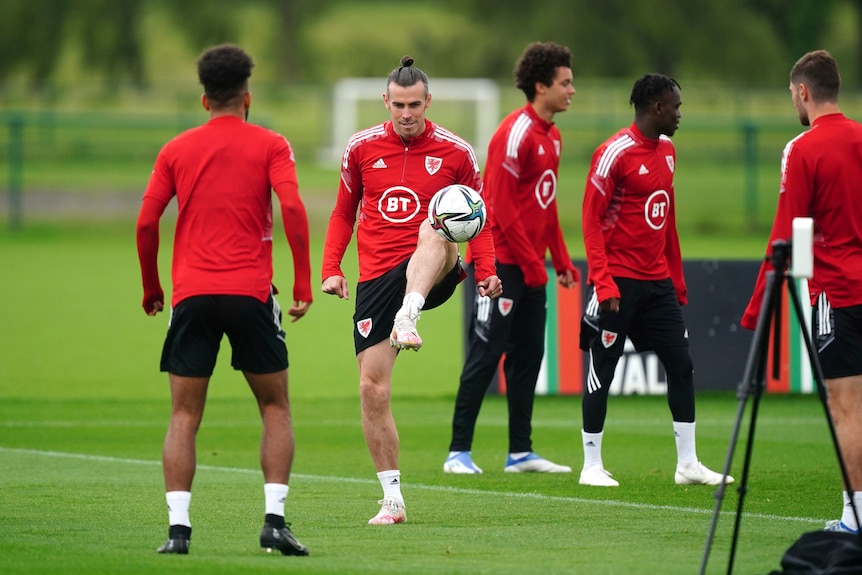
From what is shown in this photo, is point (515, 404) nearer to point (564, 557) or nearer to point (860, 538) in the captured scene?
point (564, 557)

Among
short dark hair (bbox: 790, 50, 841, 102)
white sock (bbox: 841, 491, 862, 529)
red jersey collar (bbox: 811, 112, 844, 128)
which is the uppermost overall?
short dark hair (bbox: 790, 50, 841, 102)

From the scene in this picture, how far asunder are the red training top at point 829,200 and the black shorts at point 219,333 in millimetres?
2249

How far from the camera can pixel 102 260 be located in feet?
93.5

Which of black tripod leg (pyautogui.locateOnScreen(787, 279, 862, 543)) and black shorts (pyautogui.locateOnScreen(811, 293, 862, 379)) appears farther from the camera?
black shorts (pyautogui.locateOnScreen(811, 293, 862, 379))

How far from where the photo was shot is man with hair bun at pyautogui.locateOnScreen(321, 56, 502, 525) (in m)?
7.62

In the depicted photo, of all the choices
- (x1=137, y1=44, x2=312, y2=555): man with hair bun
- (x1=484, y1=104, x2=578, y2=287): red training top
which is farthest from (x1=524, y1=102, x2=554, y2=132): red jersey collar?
(x1=137, y1=44, x2=312, y2=555): man with hair bun

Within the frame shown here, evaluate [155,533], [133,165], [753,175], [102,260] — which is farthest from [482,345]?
[133,165]

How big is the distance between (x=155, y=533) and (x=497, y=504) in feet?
6.55

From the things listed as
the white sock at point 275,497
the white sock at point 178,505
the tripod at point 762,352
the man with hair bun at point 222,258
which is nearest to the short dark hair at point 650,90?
the tripod at point 762,352

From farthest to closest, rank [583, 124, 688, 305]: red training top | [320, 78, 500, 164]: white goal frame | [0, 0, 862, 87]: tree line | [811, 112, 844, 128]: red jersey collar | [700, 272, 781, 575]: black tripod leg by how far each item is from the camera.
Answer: [0, 0, 862, 87]: tree line → [320, 78, 500, 164]: white goal frame → [583, 124, 688, 305]: red training top → [811, 112, 844, 128]: red jersey collar → [700, 272, 781, 575]: black tripod leg

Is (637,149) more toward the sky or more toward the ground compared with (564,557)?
more toward the sky

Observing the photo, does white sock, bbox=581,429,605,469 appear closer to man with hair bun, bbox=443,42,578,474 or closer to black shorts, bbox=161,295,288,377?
man with hair bun, bbox=443,42,578,474

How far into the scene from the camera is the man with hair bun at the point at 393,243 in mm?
7625

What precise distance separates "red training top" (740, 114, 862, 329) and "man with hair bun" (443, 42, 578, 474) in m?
2.70
